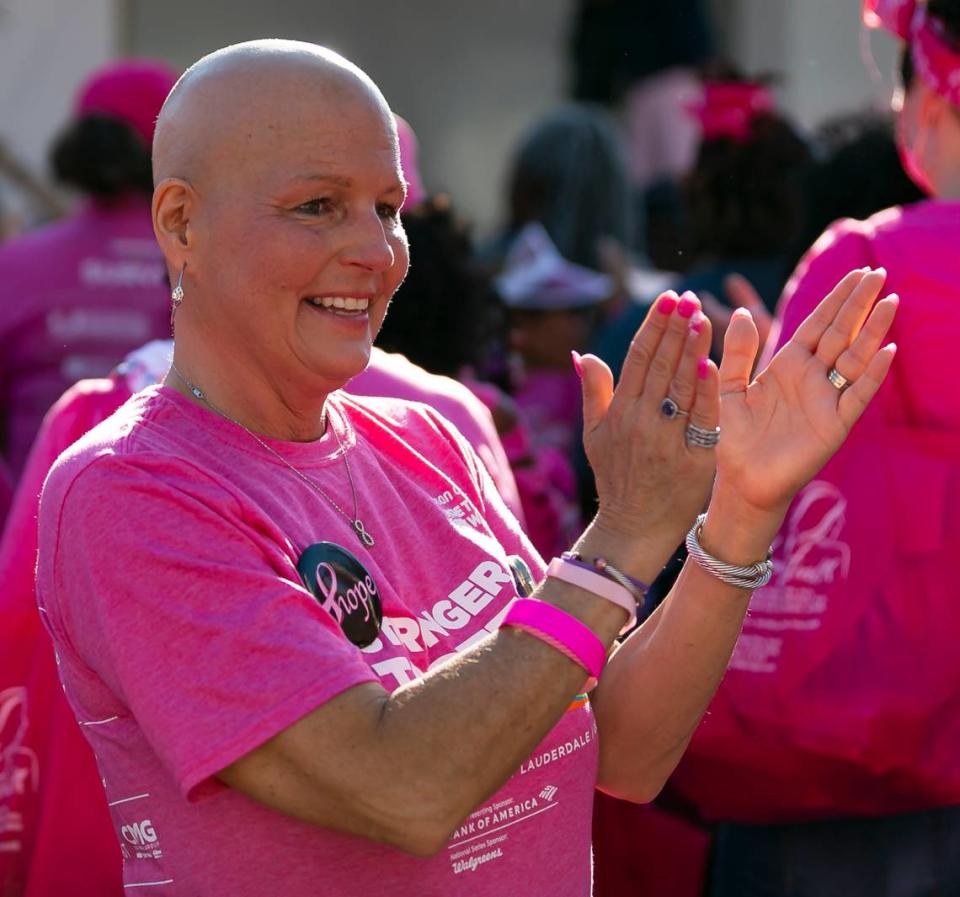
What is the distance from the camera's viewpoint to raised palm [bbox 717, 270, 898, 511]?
211cm

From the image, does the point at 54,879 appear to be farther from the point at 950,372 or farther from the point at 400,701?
the point at 950,372

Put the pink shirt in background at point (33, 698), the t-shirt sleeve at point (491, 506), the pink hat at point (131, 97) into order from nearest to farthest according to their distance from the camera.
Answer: the t-shirt sleeve at point (491, 506) < the pink shirt in background at point (33, 698) < the pink hat at point (131, 97)

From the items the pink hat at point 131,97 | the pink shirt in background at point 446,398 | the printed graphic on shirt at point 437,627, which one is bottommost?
the pink hat at point 131,97

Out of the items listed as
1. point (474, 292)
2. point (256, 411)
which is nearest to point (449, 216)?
point (474, 292)

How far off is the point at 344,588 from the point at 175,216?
0.51 metres

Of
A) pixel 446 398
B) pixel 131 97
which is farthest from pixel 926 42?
pixel 131 97

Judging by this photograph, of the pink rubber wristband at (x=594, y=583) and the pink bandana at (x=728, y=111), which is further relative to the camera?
the pink bandana at (x=728, y=111)

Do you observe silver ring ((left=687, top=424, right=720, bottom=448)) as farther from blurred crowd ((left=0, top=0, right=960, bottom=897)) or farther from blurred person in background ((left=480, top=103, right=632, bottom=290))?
blurred person in background ((left=480, top=103, right=632, bottom=290))

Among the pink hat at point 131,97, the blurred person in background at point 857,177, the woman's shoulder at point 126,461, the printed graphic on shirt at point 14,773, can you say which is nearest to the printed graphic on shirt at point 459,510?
the woman's shoulder at point 126,461

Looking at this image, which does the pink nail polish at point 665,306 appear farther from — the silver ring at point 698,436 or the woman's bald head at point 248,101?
the woman's bald head at point 248,101

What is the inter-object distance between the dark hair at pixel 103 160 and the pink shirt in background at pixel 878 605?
2462 millimetres

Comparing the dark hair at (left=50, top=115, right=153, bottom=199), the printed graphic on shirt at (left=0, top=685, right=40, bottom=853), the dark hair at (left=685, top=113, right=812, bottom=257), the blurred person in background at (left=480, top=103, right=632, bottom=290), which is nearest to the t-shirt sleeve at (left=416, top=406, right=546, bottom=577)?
the printed graphic on shirt at (left=0, top=685, right=40, bottom=853)

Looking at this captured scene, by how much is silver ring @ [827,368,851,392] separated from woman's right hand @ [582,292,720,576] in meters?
0.16

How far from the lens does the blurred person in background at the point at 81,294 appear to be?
4.35m
